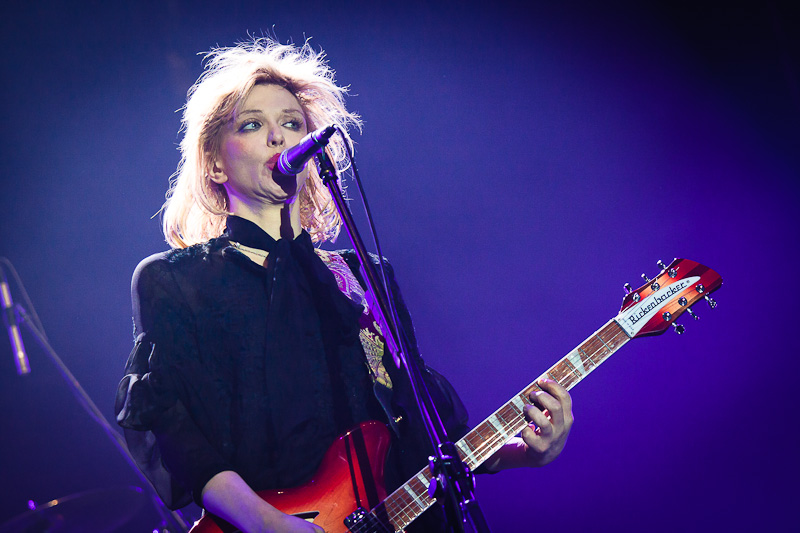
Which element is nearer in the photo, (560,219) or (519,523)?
(519,523)

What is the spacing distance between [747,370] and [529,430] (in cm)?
187

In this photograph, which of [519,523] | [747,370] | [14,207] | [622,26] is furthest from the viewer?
[622,26]

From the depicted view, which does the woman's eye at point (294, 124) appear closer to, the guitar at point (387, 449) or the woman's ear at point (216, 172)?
the woman's ear at point (216, 172)

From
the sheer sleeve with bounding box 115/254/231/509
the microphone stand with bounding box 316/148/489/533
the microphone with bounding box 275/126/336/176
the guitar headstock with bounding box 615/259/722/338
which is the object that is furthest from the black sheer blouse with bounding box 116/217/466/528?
the guitar headstock with bounding box 615/259/722/338

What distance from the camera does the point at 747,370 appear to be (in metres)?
3.01

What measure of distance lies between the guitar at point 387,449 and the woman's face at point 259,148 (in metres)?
0.94

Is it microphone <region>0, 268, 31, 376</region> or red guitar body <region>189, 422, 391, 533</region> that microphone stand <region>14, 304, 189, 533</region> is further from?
red guitar body <region>189, 422, 391, 533</region>

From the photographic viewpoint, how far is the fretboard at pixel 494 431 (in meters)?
1.70

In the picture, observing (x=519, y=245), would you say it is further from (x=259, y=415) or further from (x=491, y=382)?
(x=259, y=415)

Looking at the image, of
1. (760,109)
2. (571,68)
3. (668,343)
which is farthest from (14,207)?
(760,109)

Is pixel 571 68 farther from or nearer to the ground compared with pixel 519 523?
farther from the ground

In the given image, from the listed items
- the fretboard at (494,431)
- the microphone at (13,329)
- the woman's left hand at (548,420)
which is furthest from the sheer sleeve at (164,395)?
the woman's left hand at (548,420)

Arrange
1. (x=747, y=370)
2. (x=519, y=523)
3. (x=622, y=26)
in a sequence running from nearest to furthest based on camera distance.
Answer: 1. (x=519, y=523)
2. (x=747, y=370)
3. (x=622, y=26)

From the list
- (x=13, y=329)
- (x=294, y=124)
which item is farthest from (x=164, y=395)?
(x=294, y=124)
